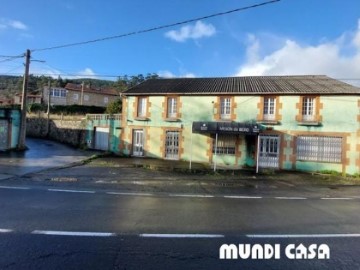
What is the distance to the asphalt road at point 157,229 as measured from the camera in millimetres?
4840

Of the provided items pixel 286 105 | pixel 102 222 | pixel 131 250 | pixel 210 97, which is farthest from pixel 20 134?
pixel 131 250

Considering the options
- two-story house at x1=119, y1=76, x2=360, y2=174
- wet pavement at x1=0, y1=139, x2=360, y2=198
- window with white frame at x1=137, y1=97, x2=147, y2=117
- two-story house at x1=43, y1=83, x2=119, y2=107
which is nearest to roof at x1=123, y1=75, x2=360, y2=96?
two-story house at x1=119, y1=76, x2=360, y2=174

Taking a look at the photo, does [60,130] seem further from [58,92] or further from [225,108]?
[58,92]

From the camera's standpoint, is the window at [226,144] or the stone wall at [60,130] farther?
the stone wall at [60,130]

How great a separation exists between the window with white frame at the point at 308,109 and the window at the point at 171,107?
29.5 feet

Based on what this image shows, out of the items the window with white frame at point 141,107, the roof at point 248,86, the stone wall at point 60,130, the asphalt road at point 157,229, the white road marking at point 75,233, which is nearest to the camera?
the asphalt road at point 157,229

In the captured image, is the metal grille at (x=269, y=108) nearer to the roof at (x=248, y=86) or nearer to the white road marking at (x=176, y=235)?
the roof at (x=248, y=86)

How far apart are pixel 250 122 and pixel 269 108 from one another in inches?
63.1

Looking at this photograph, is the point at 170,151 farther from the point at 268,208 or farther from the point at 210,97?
the point at 268,208

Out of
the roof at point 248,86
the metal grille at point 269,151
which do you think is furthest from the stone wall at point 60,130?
the metal grille at point 269,151

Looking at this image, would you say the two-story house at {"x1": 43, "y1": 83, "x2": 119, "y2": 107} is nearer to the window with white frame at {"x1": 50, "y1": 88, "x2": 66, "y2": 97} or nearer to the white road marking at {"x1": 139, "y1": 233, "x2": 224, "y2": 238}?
the window with white frame at {"x1": 50, "y1": 88, "x2": 66, "y2": 97}

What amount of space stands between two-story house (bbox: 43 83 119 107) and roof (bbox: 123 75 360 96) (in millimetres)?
42367

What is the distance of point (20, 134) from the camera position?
2738 centimetres

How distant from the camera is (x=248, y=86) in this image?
984 inches
